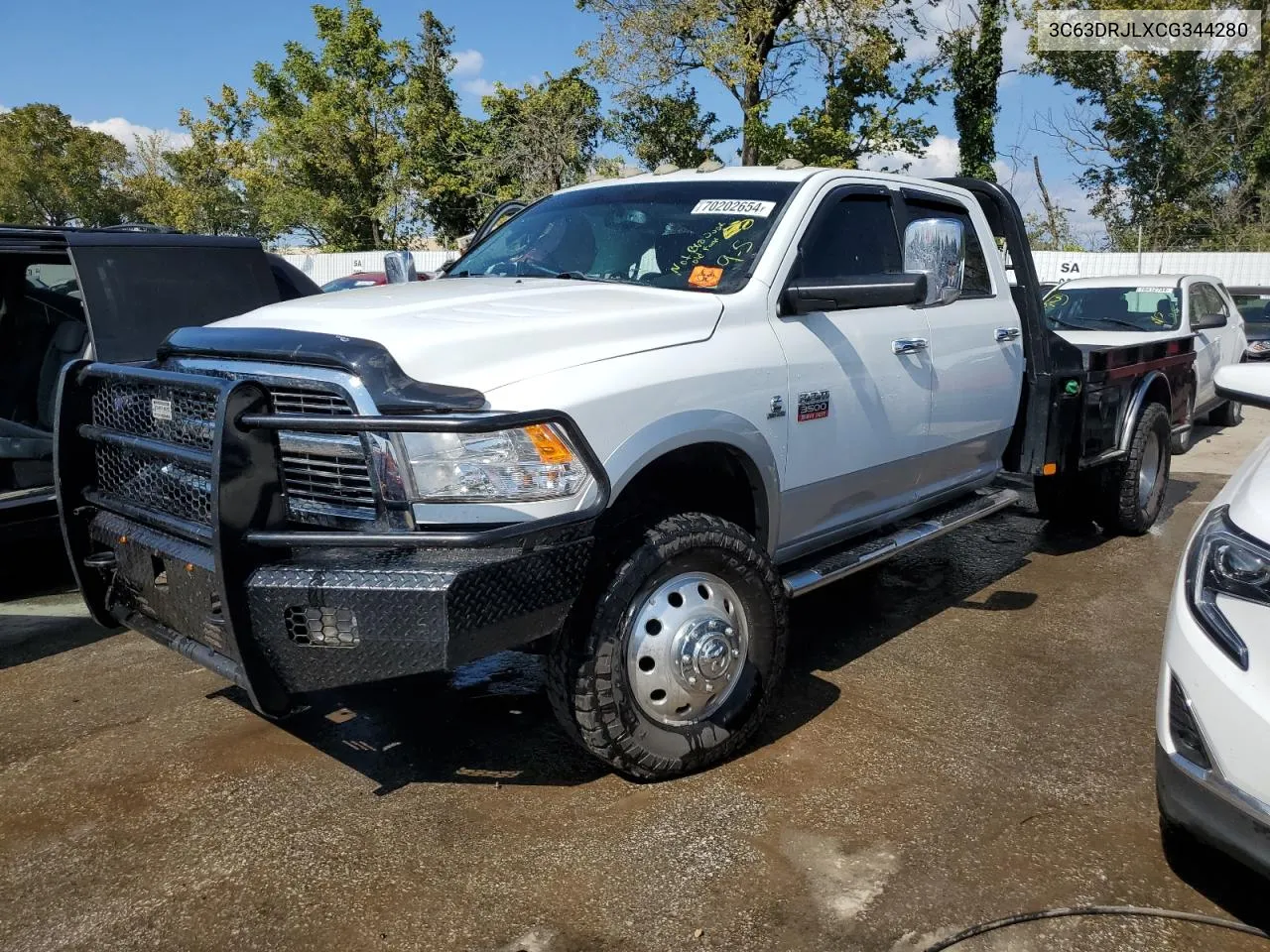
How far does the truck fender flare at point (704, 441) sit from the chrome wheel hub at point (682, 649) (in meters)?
0.41

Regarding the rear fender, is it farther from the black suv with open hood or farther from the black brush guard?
the black suv with open hood

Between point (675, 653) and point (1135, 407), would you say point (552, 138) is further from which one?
point (675, 653)

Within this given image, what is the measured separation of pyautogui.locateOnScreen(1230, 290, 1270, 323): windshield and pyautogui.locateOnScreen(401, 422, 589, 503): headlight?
13.4 m

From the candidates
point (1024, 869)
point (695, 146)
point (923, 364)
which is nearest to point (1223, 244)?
point (695, 146)

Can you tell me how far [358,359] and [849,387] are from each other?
198 cm

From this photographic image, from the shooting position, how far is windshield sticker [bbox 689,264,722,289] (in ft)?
12.1

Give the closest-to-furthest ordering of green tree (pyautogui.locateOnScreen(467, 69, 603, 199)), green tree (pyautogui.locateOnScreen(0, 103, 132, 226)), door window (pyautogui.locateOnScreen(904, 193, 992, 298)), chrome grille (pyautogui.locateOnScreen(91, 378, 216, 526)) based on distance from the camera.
Result: 1. chrome grille (pyautogui.locateOnScreen(91, 378, 216, 526))
2. door window (pyautogui.locateOnScreen(904, 193, 992, 298))
3. green tree (pyautogui.locateOnScreen(467, 69, 603, 199))
4. green tree (pyautogui.locateOnScreen(0, 103, 132, 226))

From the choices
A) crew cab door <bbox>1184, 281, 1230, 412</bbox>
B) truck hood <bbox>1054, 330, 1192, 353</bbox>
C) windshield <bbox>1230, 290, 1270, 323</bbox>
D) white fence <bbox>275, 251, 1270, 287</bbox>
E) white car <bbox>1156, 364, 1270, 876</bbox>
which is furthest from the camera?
white fence <bbox>275, 251, 1270, 287</bbox>

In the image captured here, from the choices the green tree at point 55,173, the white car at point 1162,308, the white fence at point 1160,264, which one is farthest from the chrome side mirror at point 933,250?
the green tree at point 55,173

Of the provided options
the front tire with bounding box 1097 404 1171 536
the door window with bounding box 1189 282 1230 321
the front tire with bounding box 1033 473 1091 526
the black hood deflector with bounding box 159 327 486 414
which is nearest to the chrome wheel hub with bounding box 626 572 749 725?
the black hood deflector with bounding box 159 327 486 414

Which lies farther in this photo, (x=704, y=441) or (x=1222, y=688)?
(x=704, y=441)

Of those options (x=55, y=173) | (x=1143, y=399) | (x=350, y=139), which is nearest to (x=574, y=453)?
(x=1143, y=399)

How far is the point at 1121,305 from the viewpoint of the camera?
33.7ft

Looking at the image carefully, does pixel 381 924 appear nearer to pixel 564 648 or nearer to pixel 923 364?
pixel 564 648
